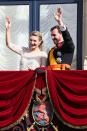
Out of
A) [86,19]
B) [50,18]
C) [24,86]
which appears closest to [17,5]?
[50,18]

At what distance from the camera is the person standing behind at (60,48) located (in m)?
6.81

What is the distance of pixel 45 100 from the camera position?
6.46m

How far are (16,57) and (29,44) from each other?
46cm

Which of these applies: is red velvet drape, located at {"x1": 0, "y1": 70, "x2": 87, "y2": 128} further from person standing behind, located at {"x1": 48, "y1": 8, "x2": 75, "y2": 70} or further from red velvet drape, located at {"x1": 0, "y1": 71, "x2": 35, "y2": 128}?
person standing behind, located at {"x1": 48, "y1": 8, "x2": 75, "y2": 70}

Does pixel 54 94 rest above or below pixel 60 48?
below

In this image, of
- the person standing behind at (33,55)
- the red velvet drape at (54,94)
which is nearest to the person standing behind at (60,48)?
the person standing behind at (33,55)

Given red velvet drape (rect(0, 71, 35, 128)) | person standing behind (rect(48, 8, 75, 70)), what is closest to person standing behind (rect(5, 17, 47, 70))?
person standing behind (rect(48, 8, 75, 70))

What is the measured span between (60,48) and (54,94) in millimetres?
749

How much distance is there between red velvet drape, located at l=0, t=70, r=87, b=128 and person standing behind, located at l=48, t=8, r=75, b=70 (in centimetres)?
38

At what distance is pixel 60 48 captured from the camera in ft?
22.6

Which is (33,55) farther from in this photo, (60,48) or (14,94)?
(14,94)

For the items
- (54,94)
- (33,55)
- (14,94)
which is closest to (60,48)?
(33,55)

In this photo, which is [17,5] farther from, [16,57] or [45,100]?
[45,100]

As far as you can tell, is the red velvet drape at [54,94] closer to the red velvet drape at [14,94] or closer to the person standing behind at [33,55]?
the red velvet drape at [14,94]
